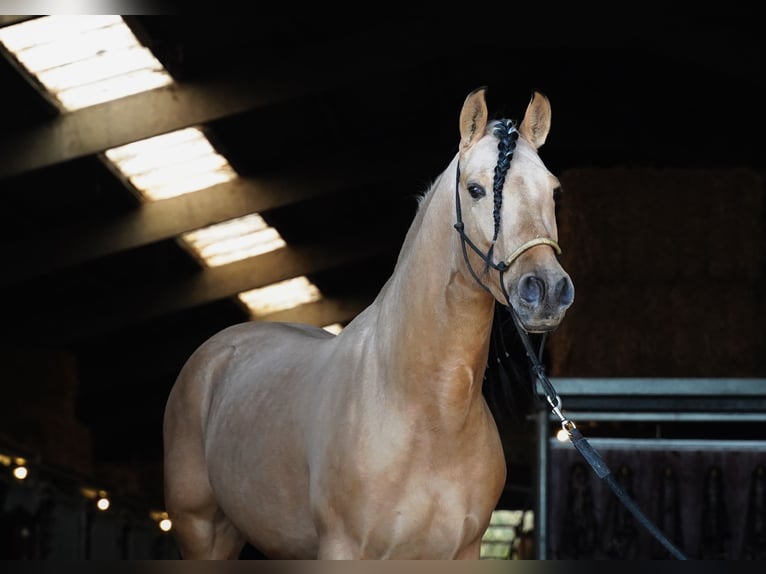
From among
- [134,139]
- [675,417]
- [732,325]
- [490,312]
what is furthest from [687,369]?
[490,312]

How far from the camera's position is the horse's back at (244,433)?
4188 millimetres

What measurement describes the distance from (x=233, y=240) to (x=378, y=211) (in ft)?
5.98

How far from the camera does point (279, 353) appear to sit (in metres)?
4.89

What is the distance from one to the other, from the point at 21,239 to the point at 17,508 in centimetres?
262

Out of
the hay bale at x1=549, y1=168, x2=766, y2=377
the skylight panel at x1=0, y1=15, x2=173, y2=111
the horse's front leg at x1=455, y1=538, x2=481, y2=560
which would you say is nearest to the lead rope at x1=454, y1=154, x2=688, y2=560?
the horse's front leg at x1=455, y1=538, x2=481, y2=560

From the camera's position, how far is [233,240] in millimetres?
14930

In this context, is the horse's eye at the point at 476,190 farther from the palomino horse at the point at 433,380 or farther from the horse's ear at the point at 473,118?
the horse's ear at the point at 473,118

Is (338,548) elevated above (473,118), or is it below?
below

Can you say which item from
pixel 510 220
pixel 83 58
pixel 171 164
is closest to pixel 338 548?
pixel 510 220

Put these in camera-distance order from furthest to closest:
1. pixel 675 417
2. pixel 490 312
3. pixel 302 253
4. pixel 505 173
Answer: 1. pixel 302 253
2. pixel 675 417
3. pixel 490 312
4. pixel 505 173

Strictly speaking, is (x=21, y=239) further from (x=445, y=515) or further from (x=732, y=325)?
(x=445, y=515)

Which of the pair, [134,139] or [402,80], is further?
[402,80]

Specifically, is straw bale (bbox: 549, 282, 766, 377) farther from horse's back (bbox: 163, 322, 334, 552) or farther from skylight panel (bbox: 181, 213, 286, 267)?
horse's back (bbox: 163, 322, 334, 552)

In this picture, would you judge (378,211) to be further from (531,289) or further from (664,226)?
(531,289)
